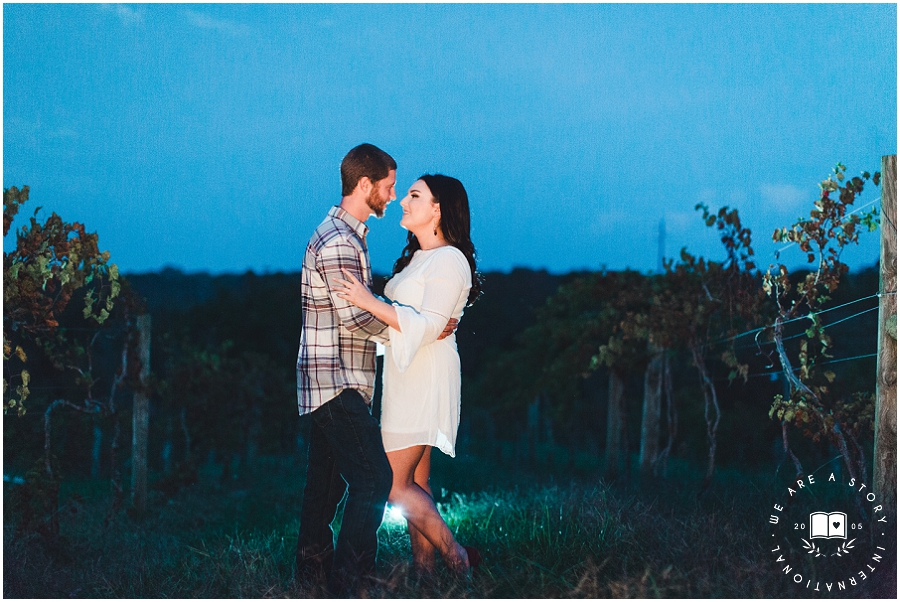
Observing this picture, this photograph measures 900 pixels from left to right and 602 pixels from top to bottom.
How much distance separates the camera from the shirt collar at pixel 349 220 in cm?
335

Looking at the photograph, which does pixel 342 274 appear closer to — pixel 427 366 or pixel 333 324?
pixel 333 324

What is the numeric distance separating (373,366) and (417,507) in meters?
0.61

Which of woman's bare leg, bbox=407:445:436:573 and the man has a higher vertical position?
the man

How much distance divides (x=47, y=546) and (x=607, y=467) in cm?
554

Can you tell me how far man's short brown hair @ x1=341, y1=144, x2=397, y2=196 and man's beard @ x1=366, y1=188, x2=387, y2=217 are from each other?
0.16ft

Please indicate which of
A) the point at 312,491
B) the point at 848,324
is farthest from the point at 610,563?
the point at 848,324

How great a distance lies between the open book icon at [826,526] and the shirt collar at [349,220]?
248 centimetres

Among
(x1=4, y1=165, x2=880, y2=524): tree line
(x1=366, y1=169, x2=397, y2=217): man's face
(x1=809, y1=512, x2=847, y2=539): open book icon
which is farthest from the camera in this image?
(x1=4, y1=165, x2=880, y2=524): tree line

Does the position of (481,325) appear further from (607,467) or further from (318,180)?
(318,180)

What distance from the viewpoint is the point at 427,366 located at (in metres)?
3.51

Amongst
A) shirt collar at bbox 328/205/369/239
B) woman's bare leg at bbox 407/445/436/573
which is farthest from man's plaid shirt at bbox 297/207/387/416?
woman's bare leg at bbox 407/445/436/573

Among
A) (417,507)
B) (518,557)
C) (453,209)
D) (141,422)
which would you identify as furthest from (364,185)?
(141,422)

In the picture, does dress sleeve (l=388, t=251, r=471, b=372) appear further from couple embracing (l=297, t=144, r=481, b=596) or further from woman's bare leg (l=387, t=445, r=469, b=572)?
woman's bare leg (l=387, t=445, r=469, b=572)

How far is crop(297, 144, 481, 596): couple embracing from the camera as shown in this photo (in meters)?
3.21
